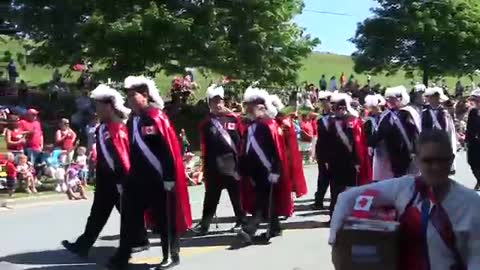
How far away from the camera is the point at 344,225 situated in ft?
11.8

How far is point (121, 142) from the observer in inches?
369

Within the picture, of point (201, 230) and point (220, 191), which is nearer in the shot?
point (220, 191)

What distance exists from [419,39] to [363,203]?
46.2m

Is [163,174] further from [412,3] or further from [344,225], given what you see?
[412,3]

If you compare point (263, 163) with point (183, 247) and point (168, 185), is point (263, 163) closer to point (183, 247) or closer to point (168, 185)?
point (183, 247)

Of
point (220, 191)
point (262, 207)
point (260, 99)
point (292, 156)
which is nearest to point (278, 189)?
point (262, 207)

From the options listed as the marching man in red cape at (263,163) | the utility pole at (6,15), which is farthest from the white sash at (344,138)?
the utility pole at (6,15)

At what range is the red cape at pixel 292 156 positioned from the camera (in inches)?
499

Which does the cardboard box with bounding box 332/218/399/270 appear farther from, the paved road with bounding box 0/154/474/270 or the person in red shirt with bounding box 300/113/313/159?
the person in red shirt with bounding box 300/113/313/159

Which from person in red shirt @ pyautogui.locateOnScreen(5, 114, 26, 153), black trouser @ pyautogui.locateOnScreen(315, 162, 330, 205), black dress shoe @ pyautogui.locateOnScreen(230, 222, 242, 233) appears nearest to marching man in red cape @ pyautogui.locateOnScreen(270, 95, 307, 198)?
black trouser @ pyautogui.locateOnScreen(315, 162, 330, 205)

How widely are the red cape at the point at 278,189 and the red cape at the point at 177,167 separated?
191cm

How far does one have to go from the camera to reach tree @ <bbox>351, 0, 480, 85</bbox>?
48.4 meters

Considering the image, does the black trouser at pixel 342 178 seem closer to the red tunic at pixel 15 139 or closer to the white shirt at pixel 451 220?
the red tunic at pixel 15 139

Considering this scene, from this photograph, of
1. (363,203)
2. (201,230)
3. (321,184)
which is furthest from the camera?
(321,184)
